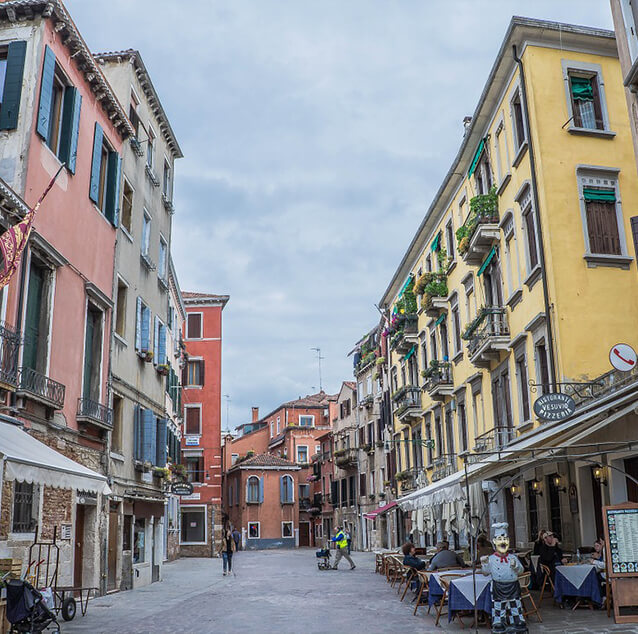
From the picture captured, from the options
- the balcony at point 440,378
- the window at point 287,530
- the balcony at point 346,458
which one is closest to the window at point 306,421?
the window at point 287,530

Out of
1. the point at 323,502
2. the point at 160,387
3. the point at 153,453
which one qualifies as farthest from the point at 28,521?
the point at 323,502

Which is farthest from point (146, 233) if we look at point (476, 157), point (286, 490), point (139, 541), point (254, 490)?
point (286, 490)

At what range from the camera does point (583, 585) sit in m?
12.5

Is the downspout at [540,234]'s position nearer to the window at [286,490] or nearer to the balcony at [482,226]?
the balcony at [482,226]

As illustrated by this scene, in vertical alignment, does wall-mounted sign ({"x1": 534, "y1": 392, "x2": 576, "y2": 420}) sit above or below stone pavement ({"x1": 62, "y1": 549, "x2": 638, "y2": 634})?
Answer: above

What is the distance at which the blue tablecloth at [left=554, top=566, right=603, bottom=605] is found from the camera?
12424 mm

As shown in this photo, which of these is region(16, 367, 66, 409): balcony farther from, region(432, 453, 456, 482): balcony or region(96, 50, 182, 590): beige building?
region(432, 453, 456, 482): balcony

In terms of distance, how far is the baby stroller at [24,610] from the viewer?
366 inches

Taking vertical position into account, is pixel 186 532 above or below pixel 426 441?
below

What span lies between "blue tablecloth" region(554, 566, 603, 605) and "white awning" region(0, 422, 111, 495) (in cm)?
779

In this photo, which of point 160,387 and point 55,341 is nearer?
point 55,341

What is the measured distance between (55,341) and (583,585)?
1048 cm

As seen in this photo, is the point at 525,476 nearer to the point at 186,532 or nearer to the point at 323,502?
the point at 186,532

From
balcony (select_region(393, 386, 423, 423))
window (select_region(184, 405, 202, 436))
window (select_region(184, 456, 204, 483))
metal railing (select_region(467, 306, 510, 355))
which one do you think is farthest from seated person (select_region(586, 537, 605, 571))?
window (select_region(184, 405, 202, 436))
